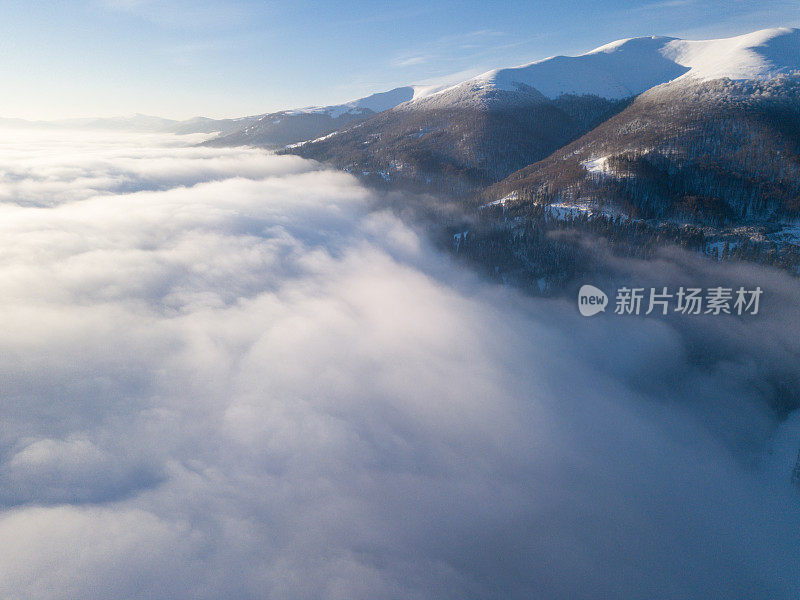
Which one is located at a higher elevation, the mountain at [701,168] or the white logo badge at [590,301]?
the mountain at [701,168]

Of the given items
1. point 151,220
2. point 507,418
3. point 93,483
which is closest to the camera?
point 93,483

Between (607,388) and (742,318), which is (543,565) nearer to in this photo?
(607,388)

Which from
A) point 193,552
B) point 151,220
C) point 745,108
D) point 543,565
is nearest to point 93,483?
point 193,552

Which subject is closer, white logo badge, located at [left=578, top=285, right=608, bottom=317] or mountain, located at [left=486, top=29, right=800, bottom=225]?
white logo badge, located at [left=578, top=285, right=608, bottom=317]

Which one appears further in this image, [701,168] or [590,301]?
[701,168]

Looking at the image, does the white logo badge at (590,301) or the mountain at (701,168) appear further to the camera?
the mountain at (701,168)

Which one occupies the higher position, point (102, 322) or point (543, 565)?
point (102, 322)

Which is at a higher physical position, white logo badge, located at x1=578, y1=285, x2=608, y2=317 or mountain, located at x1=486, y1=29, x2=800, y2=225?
mountain, located at x1=486, y1=29, x2=800, y2=225

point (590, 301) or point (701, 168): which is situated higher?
point (701, 168)
